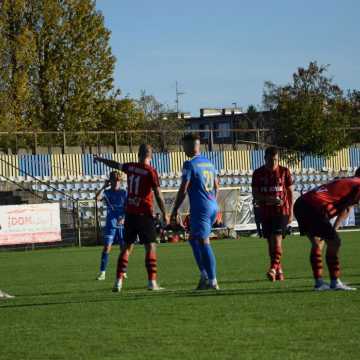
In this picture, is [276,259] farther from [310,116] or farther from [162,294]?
[310,116]

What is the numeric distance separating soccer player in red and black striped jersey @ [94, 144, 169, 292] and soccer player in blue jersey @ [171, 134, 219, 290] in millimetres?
575

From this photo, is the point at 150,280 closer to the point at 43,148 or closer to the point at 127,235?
the point at 127,235

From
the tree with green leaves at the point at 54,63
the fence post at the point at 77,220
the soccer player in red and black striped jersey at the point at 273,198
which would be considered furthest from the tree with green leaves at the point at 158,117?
the soccer player in red and black striped jersey at the point at 273,198

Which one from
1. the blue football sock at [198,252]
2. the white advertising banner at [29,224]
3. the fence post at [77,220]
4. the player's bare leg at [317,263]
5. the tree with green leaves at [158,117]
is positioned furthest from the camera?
the tree with green leaves at [158,117]

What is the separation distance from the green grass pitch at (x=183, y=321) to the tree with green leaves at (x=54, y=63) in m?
40.1

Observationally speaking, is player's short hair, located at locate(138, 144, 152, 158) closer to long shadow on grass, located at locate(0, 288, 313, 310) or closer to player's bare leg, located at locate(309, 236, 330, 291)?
long shadow on grass, located at locate(0, 288, 313, 310)

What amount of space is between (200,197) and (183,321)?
397cm

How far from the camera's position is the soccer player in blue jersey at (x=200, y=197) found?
45.6ft

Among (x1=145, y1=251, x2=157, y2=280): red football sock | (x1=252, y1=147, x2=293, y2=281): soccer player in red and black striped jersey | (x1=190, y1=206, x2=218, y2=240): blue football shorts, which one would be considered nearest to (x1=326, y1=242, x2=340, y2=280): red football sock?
(x1=190, y1=206, x2=218, y2=240): blue football shorts

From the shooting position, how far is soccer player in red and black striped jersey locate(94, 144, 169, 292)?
14.5 meters

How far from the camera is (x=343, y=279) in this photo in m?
15.6

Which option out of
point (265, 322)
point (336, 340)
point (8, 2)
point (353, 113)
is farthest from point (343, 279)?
point (353, 113)

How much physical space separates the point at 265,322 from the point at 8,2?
160 feet

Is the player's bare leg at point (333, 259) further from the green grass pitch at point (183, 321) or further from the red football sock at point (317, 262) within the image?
the green grass pitch at point (183, 321)
